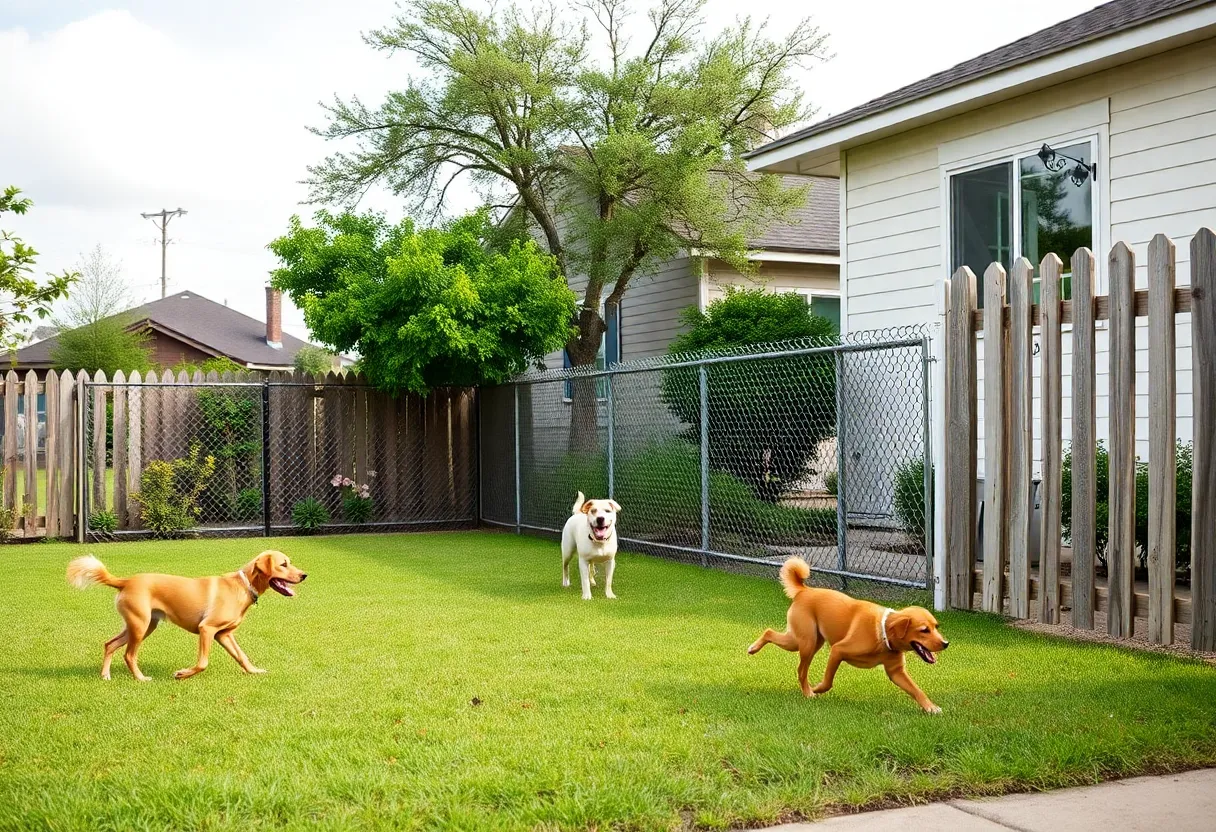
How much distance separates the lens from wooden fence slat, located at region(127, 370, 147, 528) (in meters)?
13.9

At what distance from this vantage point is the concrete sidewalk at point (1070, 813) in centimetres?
350

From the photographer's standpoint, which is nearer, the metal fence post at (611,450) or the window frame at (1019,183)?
the window frame at (1019,183)

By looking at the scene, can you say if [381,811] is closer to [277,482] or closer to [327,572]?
[327,572]

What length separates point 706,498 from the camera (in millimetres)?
10094

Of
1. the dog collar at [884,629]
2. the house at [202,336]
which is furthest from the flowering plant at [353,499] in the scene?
the house at [202,336]

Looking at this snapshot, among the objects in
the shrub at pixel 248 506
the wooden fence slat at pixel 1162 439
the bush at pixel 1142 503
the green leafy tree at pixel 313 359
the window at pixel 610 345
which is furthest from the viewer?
the green leafy tree at pixel 313 359

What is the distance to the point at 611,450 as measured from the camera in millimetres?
11539

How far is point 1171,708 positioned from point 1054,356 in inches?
90.8

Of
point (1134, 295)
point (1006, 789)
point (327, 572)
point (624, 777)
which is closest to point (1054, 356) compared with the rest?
point (1134, 295)

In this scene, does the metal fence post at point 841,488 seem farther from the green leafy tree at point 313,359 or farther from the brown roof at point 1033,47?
the green leafy tree at point 313,359

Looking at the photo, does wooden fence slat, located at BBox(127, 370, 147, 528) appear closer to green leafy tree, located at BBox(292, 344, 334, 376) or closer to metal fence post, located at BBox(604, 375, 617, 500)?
metal fence post, located at BBox(604, 375, 617, 500)

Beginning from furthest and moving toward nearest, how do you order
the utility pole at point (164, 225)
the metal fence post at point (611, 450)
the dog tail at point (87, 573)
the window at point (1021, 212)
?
the utility pole at point (164, 225), the metal fence post at point (611, 450), the window at point (1021, 212), the dog tail at point (87, 573)

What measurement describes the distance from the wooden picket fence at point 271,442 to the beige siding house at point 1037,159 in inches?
242

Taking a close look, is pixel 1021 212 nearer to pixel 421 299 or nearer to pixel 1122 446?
pixel 1122 446
